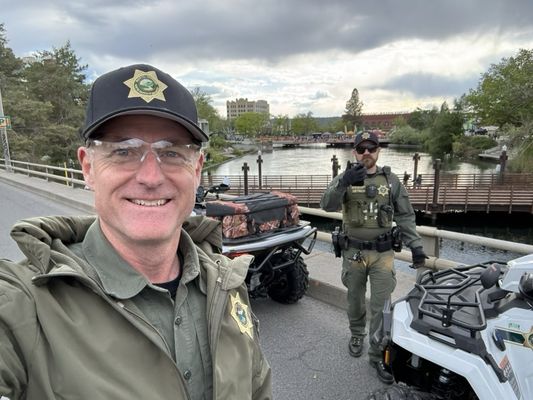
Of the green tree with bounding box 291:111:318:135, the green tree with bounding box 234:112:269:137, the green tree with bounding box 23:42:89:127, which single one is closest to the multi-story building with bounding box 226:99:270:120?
the green tree with bounding box 291:111:318:135

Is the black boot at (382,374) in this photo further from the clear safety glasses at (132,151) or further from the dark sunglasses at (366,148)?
the clear safety glasses at (132,151)

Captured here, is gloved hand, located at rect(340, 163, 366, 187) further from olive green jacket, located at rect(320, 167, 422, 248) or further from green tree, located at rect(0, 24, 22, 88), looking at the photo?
green tree, located at rect(0, 24, 22, 88)

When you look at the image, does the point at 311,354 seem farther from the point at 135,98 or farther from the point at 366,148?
the point at 135,98

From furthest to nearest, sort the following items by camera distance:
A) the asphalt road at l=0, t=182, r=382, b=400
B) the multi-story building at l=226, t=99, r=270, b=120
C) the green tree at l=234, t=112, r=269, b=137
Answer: the multi-story building at l=226, t=99, r=270, b=120
the green tree at l=234, t=112, r=269, b=137
the asphalt road at l=0, t=182, r=382, b=400

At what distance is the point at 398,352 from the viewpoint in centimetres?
219

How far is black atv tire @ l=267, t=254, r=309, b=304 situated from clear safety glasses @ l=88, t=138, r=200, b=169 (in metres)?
2.79

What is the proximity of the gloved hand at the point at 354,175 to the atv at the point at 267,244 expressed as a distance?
0.86 metres

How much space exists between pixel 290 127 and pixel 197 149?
141 metres

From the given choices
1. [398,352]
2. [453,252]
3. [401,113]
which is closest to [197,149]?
[398,352]

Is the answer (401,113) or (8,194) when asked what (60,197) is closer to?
(8,194)

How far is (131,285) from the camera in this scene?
1.09m

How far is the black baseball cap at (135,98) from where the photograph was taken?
1116mm

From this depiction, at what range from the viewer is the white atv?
172cm

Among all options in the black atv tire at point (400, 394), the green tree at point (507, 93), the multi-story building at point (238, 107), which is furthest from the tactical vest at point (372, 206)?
the multi-story building at point (238, 107)
